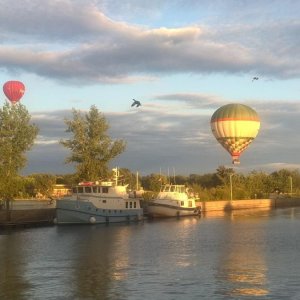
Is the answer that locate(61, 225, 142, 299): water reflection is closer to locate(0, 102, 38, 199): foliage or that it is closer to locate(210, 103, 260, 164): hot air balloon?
locate(0, 102, 38, 199): foliage

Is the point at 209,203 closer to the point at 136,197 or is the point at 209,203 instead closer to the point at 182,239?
the point at 136,197

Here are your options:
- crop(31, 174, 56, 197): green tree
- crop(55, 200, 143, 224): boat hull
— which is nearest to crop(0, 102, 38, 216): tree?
crop(55, 200, 143, 224): boat hull

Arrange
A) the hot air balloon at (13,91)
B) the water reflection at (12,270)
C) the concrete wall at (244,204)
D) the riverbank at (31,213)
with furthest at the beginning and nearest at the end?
the concrete wall at (244,204), the hot air balloon at (13,91), the riverbank at (31,213), the water reflection at (12,270)

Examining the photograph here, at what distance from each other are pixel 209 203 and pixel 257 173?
59.5 meters

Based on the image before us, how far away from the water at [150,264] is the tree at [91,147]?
22.6 meters

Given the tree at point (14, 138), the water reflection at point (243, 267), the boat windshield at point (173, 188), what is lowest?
the water reflection at point (243, 267)

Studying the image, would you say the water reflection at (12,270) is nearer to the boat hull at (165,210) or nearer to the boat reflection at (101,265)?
the boat reflection at (101,265)

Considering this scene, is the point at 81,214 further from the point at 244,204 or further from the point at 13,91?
the point at 244,204

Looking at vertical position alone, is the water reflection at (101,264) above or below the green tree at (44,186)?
below

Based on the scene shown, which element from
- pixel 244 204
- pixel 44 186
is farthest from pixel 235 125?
pixel 44 186

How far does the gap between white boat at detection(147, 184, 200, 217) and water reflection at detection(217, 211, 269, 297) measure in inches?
1094

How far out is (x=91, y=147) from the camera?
77.6 metres

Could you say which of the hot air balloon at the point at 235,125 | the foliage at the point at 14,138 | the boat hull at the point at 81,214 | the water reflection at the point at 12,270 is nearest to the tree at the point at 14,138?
the foliage at the point at 14,138

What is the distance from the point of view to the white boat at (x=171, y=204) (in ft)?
262
